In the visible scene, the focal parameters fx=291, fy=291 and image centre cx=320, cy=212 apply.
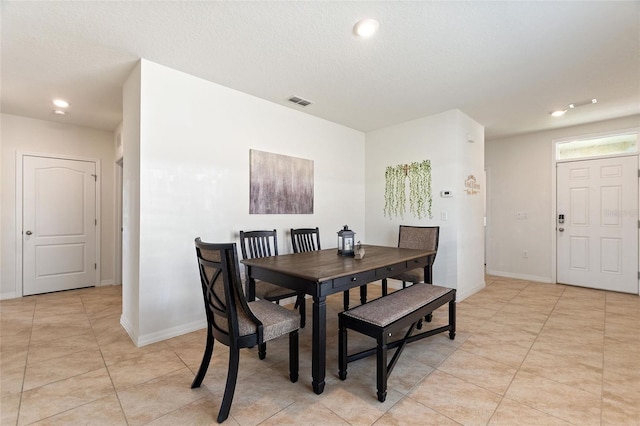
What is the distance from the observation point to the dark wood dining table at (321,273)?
6.17ft

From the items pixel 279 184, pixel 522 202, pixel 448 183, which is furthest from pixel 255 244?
pixel 522 202

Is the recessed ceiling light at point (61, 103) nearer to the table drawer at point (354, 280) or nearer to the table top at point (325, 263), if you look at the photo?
the table top at point (325, 263)

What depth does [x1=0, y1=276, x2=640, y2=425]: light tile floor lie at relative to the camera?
66.8 inches

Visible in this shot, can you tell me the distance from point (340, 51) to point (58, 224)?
4771mm

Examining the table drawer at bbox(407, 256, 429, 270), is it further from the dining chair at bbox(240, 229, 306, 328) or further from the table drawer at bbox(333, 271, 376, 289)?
the dining chair at bbox(240, 229, 306, 328)

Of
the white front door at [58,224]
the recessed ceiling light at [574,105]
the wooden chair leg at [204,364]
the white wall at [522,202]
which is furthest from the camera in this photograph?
the white wall at [522,202]

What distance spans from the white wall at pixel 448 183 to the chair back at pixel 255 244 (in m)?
2.20

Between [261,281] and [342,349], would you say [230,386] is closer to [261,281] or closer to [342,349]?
[342,349]

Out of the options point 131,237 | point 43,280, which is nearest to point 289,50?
point 131,237

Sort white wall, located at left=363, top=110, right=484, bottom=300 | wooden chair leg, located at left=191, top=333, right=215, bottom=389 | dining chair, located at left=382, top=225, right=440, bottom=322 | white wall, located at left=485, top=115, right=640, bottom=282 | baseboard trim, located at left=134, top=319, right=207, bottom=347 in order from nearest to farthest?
1. wooden chair leg, located at left=191, top=333, right=215, bottom=389
2. baseboard trim, located at left=134, top=319, right=207, bottom=347
3. dining chair, located at left=382, top=225, right=440, bottom=322
4. white wall, located at left=363, top=110, right=484, bottom=300
5. white wall, located at left=485, top=115, right=640, bottom=282

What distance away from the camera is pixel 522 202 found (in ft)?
17.0

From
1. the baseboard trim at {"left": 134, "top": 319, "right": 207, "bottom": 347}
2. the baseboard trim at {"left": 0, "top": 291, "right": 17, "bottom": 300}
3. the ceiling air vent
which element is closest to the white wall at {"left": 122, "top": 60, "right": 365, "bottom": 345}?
the baseboard trim at {"left": 134, "top": 319, "right": 207, "bottom": 347}

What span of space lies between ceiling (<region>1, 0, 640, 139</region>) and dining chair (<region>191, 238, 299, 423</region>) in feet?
5.41

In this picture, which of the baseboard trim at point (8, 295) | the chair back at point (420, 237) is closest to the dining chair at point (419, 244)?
the chair back at point (420, 237)
